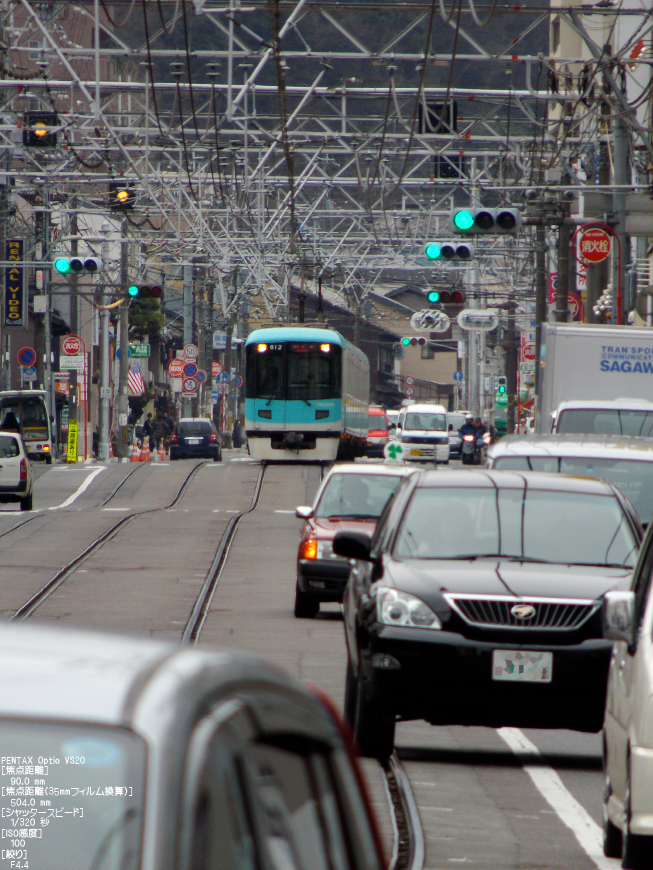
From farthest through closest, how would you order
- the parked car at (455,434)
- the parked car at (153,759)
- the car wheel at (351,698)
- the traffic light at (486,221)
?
the parked car at (455,434), the traffic light at (486,221), the car wheel at (351,698), the parked car at (153,759)

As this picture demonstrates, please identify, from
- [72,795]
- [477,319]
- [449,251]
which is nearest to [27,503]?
[449,251]

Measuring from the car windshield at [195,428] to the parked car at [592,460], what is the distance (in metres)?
39.7

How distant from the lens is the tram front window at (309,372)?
36.0 meters

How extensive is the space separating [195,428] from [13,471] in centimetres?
2401

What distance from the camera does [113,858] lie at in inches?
63.7

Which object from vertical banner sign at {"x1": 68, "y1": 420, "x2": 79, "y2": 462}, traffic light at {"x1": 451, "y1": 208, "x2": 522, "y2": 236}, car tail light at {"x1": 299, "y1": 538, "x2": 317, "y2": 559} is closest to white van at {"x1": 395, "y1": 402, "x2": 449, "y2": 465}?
vertical banner sign at {"x1": 68, "y1": 420, "x2": 79, "y2": 462}

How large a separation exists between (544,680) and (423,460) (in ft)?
156

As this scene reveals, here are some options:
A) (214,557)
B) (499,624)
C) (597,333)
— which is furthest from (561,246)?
(499,624)

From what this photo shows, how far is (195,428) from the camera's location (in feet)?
171

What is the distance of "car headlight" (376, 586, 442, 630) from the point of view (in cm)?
740

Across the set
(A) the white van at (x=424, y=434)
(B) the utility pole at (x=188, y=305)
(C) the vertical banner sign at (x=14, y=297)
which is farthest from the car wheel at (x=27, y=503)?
→ (B) the utility pole at (x=188, y=305)

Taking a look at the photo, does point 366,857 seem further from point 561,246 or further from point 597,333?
point 561,246

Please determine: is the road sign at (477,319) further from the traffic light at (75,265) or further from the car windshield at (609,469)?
the car windshield at (609,469)

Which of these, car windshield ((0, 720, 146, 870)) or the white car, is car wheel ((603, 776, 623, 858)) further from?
the white car
